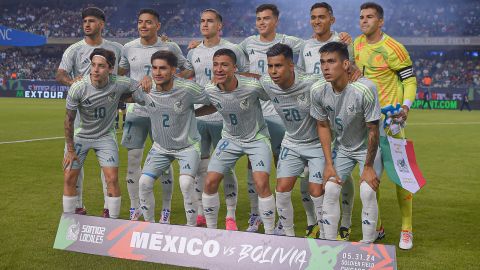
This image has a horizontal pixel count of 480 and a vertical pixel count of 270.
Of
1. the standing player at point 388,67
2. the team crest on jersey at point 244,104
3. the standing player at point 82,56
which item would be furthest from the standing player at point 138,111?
the standing player at point 388,67

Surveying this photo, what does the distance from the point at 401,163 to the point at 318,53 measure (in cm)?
186

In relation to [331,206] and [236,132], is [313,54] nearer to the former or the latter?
[236,132]

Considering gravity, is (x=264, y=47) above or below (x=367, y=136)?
above

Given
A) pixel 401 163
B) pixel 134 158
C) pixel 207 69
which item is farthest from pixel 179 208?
pixel 401 163

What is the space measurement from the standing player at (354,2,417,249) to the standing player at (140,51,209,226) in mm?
1805

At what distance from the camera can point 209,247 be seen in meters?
5.26

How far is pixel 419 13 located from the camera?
169ft

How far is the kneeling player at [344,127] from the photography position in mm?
5746

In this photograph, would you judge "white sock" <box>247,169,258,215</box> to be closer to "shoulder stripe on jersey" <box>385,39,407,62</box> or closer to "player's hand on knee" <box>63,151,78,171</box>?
"player's hand on knee" <box>63,151,78,171</box>

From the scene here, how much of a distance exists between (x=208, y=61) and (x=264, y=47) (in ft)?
2.29

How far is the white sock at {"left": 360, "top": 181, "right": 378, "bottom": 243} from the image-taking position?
586 centimetres

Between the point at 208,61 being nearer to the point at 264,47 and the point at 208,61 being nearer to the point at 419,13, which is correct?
the point at 264,47

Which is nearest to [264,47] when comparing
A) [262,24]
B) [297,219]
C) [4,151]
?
[262,24]

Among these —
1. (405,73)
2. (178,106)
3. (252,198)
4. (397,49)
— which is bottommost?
(252,198)
